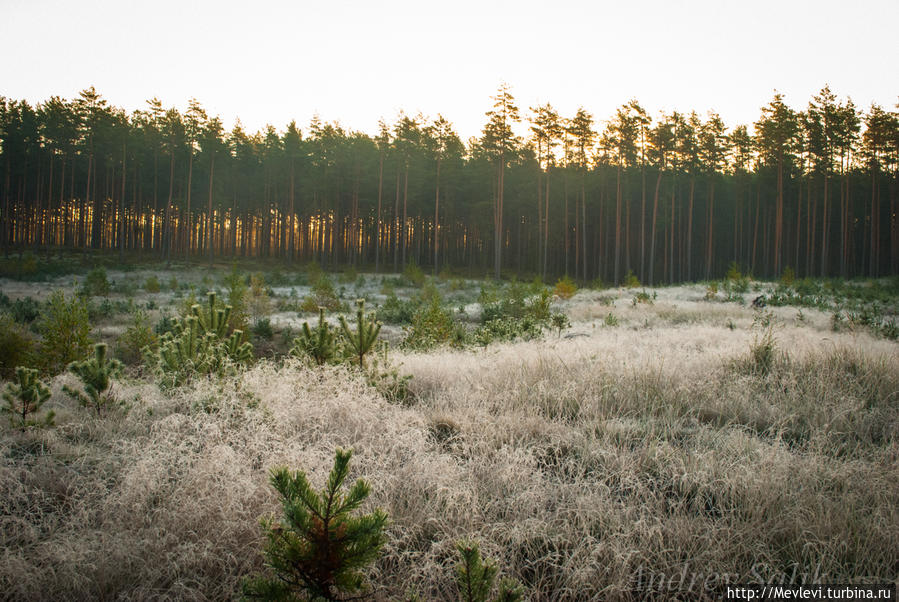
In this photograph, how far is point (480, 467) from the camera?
2.81 metres

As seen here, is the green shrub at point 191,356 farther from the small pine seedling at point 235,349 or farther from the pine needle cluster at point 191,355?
the small pine seedling at point 235,349

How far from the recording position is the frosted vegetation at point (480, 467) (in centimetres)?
200

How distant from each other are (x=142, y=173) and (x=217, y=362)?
48.2m

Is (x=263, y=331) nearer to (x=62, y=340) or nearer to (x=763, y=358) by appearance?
(x=62, y=340)

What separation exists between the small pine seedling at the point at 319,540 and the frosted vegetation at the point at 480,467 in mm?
180

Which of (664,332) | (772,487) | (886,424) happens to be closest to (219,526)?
(772,487)

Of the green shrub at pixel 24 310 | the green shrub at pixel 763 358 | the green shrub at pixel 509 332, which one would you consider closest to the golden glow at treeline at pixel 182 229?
the green shrub at pixel 24 310

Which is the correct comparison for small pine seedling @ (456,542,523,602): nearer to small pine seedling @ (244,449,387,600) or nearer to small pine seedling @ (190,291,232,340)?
small pine seedling @ (244,449,387,600)

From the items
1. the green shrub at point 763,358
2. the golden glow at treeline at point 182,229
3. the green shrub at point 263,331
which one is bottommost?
the green shrub at point 263,331

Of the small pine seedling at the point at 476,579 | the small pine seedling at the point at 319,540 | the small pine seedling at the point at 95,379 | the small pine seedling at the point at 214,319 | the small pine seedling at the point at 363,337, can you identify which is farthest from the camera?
the small pine seedling at the point at 363,337

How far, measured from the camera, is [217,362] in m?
4.36

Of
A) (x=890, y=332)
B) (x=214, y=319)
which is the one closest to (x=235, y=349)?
(x=214, y=319)

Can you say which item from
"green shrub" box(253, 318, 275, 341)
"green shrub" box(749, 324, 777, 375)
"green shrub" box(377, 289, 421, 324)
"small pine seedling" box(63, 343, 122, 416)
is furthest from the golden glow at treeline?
"green shrub" box(749, 324, 777, 375)

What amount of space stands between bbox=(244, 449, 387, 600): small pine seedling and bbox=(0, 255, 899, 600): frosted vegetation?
180 millimetres
